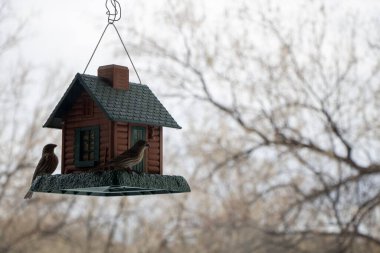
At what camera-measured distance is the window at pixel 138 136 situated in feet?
10.5

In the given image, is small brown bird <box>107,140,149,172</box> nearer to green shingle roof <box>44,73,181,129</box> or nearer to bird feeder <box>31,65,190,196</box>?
bird feeder <box>31,65,190,196</box>

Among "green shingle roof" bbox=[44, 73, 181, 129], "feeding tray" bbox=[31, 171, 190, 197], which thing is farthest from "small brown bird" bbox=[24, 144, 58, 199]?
"green shingle roof" bbox=[44, 73, 181, 129]

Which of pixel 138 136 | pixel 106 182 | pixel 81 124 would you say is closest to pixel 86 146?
pixel 81 124

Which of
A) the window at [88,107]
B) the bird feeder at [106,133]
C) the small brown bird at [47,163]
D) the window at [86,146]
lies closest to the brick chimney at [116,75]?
the bird feeder at [106,133]

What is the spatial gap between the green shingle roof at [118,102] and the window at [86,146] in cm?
15

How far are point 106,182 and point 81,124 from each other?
18.3 inches

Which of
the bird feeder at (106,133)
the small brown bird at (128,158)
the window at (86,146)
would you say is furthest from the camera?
the window at (86,146)

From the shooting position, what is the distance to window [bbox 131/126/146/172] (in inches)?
126

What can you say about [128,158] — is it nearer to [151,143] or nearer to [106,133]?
[106,133]

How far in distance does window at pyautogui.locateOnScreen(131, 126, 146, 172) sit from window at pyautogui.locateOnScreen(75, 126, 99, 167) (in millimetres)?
171

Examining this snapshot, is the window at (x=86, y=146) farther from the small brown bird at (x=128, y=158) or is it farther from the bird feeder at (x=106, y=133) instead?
the small brown bird at (x=128, y=158)

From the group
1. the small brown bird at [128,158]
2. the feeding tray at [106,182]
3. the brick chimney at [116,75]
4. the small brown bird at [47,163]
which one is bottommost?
the feeding tray at [106,182]

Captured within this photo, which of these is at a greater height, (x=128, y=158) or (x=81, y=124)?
(x=81, y=124)

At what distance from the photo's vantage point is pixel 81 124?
3.27 m
